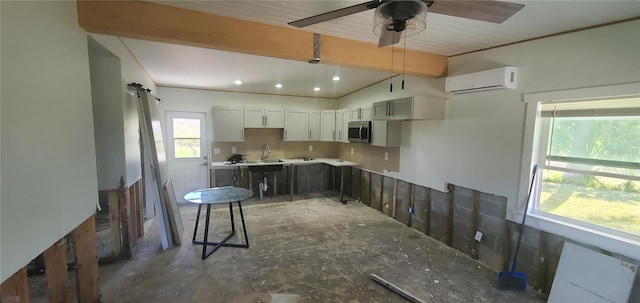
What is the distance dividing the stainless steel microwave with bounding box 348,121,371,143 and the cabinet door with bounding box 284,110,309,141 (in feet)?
4.20

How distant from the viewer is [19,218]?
1293 millimetres

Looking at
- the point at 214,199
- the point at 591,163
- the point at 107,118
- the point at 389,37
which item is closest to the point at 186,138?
the point at 107,118

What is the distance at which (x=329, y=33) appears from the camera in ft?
8.54

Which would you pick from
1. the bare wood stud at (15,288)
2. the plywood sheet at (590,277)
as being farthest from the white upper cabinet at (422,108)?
the bare wood stud at (15,288)

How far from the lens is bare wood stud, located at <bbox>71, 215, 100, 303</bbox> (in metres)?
2.12

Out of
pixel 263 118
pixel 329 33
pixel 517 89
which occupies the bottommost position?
pixel 263 118

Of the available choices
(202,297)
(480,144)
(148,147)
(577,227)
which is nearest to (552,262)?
(577,227)

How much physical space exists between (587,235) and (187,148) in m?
6.11

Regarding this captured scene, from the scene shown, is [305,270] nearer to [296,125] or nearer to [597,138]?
[597,138]

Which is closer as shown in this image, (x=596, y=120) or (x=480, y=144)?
(x=596, y=120)

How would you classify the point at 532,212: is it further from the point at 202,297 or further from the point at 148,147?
the point at 148,147

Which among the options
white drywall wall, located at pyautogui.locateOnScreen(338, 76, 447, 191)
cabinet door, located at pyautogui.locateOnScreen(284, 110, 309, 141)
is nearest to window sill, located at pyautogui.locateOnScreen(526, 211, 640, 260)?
white drywall wall, located at pyautogui.locateOnScreen(338, 76, 447, 191)

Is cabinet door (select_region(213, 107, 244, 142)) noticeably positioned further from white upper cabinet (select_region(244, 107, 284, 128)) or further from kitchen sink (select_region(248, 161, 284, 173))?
kitchen sink (select_region(248, 161, 284, 173))

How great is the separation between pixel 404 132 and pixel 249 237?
9.78ft
